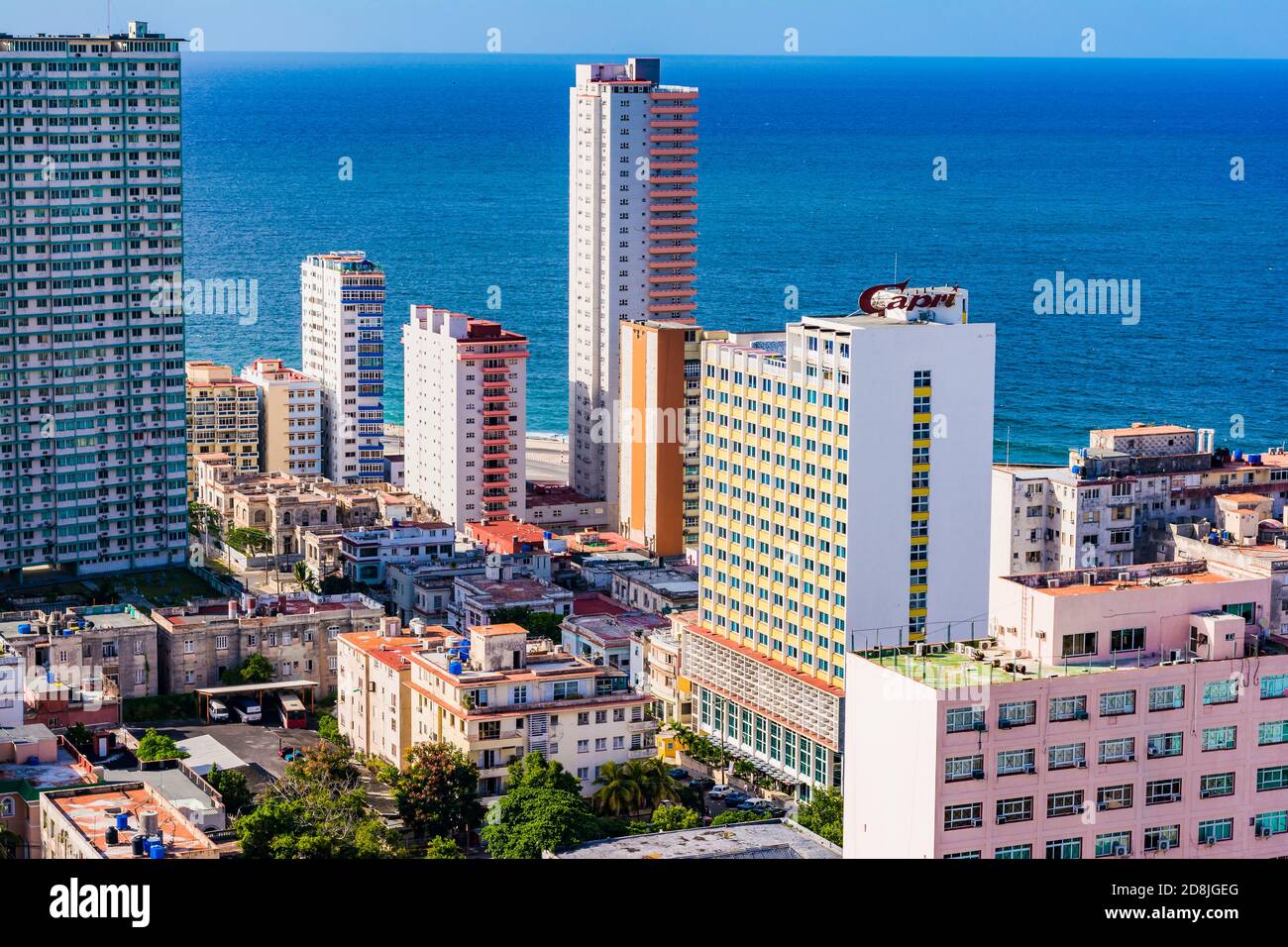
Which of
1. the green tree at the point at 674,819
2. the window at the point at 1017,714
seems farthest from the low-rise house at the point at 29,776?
the window at the point at 1017,714

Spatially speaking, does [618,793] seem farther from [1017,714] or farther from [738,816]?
[1017,714]

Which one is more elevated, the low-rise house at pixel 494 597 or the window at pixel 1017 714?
the window at pixel 1017 714

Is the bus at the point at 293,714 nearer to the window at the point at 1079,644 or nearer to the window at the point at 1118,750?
the window at the point at 1079,644

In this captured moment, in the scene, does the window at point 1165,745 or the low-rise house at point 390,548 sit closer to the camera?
the window at point 1165,745

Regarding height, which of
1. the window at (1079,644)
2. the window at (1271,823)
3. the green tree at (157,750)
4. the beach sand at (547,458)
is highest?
the window at (1079,644)

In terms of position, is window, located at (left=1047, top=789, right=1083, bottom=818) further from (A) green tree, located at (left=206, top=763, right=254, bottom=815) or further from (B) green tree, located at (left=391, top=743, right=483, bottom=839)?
(A) green tree, located at (left=206, top=763, right=254, bottom=815)

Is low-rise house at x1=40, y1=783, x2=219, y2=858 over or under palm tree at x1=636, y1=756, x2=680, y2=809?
over

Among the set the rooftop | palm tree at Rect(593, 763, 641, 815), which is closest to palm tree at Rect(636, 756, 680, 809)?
palm tree at Rect(593, 763, 641, 815)
